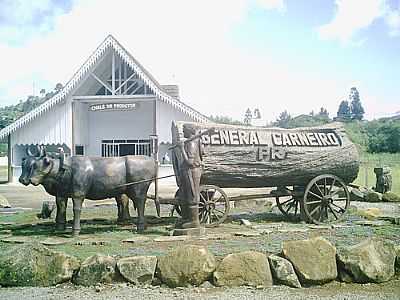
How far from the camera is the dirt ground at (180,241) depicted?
20.5ft

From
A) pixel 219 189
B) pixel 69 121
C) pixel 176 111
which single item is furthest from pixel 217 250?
pixel 69 121

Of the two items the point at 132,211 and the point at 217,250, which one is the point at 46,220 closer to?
the point at 132,211

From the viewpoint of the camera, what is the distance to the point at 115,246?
8.71 meters

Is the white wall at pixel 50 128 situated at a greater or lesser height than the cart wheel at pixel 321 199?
greater

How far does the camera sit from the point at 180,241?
9.11 meters

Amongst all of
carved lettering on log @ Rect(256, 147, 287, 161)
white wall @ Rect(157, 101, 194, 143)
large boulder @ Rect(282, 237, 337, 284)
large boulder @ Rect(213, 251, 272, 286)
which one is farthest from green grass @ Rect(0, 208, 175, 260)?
white wall @ Rect(157, 101, 194, 143)

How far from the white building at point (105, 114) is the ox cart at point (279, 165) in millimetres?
13561

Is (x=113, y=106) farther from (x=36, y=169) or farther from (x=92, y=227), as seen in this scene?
(x=36, y=169)

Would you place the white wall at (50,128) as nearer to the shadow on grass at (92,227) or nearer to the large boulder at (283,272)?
the shadow on grass at (92,227)

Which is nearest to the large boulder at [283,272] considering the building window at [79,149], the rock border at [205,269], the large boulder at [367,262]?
the rock border at [205,269]

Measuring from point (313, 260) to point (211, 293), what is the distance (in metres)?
1.47

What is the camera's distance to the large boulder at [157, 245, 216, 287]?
259 inches

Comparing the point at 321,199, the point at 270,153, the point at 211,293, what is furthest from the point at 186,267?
the point at 321,199

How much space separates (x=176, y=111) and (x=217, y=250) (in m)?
18.2
